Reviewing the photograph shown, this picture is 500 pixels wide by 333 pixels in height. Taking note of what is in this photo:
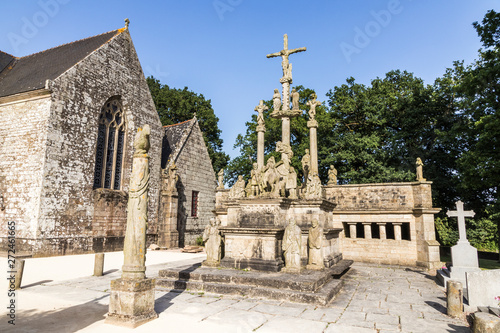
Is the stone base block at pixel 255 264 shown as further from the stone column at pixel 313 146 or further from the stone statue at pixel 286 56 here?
the stone statue at pixel 286 56

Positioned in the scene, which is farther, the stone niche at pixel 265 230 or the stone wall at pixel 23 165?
the stone wall at pixel 23 165

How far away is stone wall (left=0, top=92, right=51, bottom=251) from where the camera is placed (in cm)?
1302

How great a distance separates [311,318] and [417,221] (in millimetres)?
9448

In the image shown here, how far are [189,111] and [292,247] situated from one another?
26.3 metres

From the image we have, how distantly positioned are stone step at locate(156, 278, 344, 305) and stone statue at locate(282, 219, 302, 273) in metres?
0.86

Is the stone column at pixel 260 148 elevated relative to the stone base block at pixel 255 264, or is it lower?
elevated

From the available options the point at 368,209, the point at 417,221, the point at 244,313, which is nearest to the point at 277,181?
the point at 244,313

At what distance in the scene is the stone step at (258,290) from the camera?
6000 millimetres

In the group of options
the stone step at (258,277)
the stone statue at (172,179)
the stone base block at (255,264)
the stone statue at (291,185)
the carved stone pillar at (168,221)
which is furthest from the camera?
the stone statue at (172,179)

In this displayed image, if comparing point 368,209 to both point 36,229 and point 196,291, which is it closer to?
point 196,291

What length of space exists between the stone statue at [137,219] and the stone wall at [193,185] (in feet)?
52.0

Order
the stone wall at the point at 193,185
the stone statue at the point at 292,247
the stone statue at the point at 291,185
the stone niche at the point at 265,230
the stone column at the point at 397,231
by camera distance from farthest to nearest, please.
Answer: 1. the stone wall at the point at 193,185
2. the stone column at the point at 397,231
3. the stone statue at the point at 291,185
4. the stone niche at the point at 265,230
5. the stone statue at the point at 292,247

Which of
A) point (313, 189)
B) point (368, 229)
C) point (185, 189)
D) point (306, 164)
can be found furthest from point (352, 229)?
point (185, 189)

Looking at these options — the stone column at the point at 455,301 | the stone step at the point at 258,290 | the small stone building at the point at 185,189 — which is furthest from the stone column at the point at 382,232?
the small stone building at the point at 185,189
